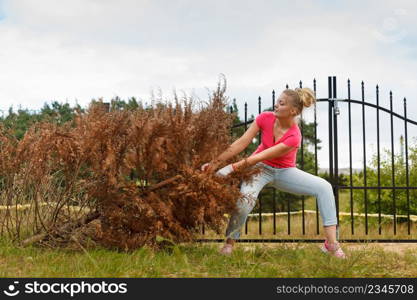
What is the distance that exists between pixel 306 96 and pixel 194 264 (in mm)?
1882

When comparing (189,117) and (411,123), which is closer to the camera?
(189,117)

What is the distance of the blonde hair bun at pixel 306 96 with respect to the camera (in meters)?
4.92

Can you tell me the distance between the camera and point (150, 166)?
4.68 metres

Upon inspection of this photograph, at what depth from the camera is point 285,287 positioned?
389cm

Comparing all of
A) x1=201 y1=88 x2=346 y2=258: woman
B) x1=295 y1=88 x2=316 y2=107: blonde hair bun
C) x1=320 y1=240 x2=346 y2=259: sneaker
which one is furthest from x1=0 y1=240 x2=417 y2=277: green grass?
x1=295 y1=88 x2=316 y2=107: blonde hair bun

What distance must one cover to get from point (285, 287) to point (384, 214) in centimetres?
603

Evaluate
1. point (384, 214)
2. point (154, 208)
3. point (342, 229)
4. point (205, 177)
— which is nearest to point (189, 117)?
point (205, 177)

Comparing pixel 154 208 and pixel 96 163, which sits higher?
pixel 96 163

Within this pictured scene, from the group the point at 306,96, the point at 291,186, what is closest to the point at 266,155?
the point at 291,186

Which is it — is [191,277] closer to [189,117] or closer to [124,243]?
[124,243]
